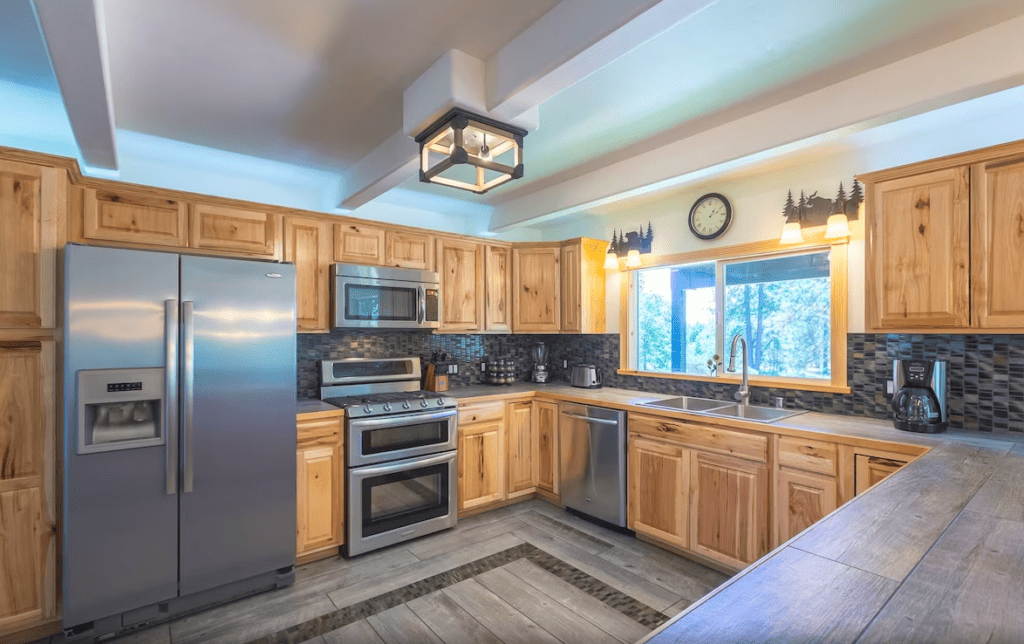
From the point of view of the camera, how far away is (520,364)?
465 cm

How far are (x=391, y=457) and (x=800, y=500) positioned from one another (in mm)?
2360

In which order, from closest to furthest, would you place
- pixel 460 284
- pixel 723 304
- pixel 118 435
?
pixel 118 435 < pixel 723 304 < pixel 460 284

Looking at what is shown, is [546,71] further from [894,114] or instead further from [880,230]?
[880,230]

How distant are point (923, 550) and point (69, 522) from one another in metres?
3.11

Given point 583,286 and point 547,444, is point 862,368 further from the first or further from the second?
point 547,444

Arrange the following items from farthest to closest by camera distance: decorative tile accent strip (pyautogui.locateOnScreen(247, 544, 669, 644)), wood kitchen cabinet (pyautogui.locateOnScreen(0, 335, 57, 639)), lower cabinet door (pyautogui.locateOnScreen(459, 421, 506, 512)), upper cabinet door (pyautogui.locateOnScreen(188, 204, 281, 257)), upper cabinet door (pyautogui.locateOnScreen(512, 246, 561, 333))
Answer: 1. upper cabinet door (pyautogui.locateOnScreen(512, 246, 561, 333))
2. lower cabinet door (pyautogui.locateOnScreen(459, 421, 506, 512))
3. upper cabinet door (pyautogui.locateOnScreen(188, 204, 281, 257))
4. decorative tile accent strip (pyautogui.locateOnScreen(247, 544, 669, 644))
5. wood kitchen cabinet (pyautogui.locateOnScreen(0, 335, 57, 639))

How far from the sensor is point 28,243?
2.18m

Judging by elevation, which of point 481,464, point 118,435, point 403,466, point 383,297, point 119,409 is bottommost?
point 481,464

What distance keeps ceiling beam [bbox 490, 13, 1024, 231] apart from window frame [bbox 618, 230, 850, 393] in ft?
2.77

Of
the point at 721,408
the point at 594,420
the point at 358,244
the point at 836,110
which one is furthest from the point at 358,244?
the point at 836,110

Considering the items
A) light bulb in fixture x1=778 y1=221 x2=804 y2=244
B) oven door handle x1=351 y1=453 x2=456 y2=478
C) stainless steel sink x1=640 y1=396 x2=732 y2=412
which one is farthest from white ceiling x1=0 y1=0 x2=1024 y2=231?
oven door handle x1=351 y1=453 x2=456 y2=478

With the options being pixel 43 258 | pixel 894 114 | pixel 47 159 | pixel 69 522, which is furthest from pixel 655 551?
pixel 47 159

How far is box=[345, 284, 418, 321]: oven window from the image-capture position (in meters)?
3.33

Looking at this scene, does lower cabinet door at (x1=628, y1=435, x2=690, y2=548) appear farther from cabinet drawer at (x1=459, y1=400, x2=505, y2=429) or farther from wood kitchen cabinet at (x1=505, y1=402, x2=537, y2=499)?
cabinet drawer at (x1=459, y1=400, x2=505, y2=429)
